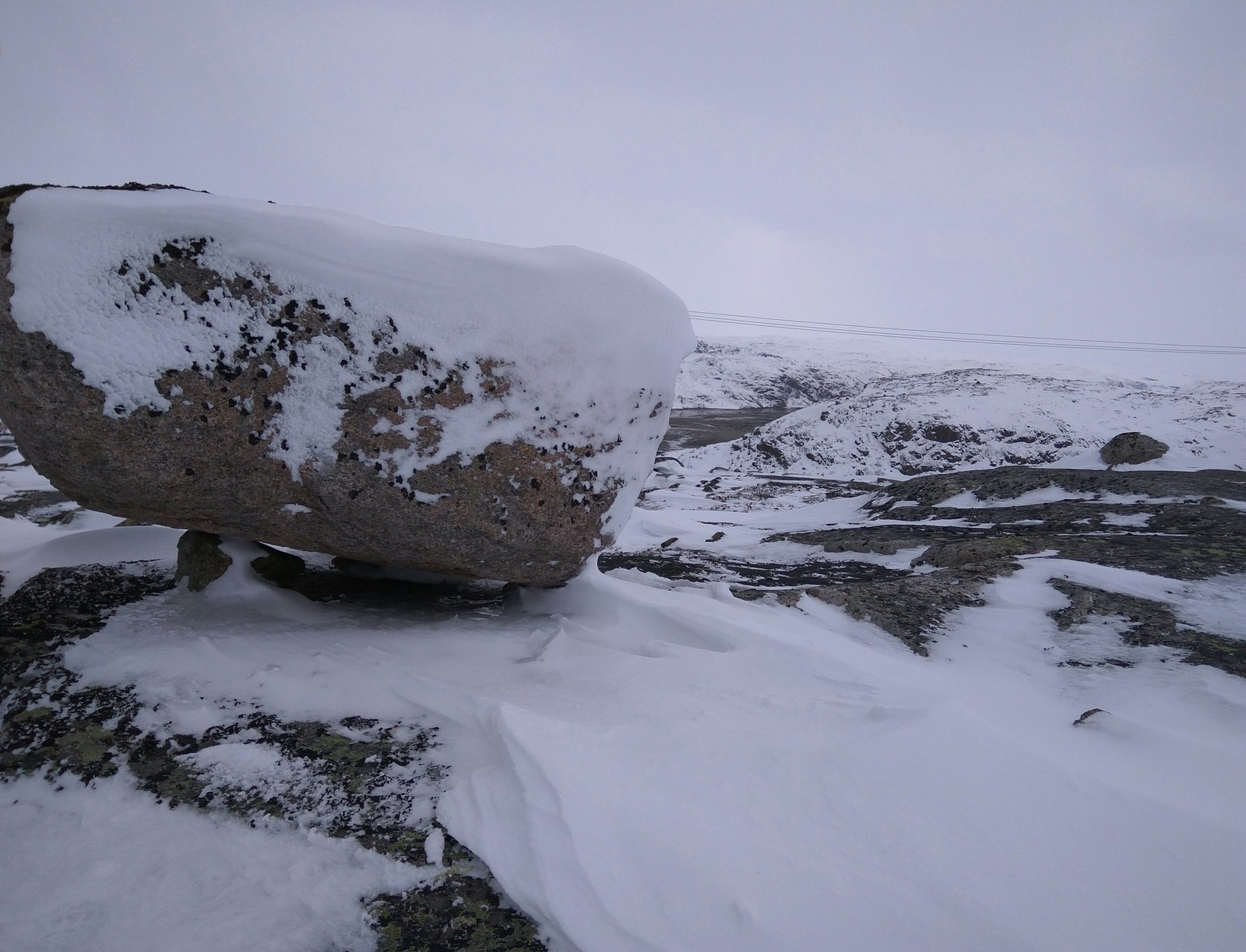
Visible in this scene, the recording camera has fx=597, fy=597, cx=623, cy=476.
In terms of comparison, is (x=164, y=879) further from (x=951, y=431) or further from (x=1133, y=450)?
(x=951, y=431)

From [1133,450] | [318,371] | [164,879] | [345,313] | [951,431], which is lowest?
[951,431]

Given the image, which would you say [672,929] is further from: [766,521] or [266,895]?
[766,521]

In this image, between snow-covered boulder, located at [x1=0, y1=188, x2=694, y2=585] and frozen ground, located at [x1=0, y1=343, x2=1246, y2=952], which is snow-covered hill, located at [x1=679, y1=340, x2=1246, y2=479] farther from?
snow-covered boulder, located at [x1=0, y1=188, x2=694, y2=585]

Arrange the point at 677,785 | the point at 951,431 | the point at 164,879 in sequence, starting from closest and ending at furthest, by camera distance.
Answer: the point at 164,879 → the point at 677,785 → the point at 951,431

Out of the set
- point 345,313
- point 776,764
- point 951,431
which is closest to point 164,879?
point 776,764

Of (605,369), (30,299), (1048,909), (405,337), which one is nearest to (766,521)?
(605,369)

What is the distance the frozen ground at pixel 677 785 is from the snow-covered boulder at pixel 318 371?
0.69 meters

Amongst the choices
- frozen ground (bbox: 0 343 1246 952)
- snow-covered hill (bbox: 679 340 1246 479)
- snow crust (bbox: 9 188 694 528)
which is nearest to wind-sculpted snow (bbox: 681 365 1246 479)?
snow-covered hill (bbox: 679 340 1246 479)

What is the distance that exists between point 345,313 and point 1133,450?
13.2 metres

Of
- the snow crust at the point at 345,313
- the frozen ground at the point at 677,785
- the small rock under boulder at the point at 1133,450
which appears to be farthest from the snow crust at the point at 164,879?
the small rock under boulder at the point at 1133,450

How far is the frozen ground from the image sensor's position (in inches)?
61.3

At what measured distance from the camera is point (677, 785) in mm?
2008

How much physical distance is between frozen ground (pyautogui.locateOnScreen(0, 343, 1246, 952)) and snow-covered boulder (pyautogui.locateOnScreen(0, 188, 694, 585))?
0.69m

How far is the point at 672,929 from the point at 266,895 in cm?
109
